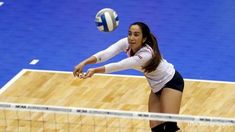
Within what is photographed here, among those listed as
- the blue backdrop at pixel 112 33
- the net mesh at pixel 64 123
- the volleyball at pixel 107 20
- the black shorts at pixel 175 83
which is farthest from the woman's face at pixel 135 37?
the blue backdrop at pixel 112 33

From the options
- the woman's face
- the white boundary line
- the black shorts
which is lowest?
the white boundary line

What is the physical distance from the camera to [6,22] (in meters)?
18.2

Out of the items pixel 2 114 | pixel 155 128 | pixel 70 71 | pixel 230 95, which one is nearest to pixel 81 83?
pixel 70 71

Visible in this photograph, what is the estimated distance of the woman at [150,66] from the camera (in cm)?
1077

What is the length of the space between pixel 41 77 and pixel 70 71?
26.5 inches

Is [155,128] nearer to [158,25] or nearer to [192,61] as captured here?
[192,61]

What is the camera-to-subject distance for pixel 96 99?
1462 cm

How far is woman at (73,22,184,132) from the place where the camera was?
10773mm

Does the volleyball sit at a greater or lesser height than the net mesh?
greater

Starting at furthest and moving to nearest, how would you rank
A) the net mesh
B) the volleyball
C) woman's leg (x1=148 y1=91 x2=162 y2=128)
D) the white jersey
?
the net mesh
the volleyball
woman's leg (x1=148 y1=91 x2=162 y2=128)
the white jersey

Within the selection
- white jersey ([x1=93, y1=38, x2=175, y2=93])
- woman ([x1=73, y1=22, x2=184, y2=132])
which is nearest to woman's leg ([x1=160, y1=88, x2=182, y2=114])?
woman ([x1=73, y1=22, x2=184, y2=132])

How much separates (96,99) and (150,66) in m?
3.75

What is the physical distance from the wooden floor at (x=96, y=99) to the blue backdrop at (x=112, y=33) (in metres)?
0.57

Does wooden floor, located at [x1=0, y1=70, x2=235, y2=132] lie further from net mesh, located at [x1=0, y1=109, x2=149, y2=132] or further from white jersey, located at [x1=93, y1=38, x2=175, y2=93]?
white jersey, located at [x1=93, y1=38, x2=175, y2=93]
